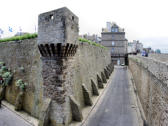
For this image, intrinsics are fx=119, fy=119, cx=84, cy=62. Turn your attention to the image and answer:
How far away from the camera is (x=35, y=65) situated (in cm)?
1105

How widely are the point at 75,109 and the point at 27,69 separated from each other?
6.57 metres

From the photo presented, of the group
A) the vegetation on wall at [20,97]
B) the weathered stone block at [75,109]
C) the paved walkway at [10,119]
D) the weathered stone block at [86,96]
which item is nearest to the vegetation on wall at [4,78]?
the vegetation on wall at [20,97]

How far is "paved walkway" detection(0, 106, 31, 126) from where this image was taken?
985 centimetres

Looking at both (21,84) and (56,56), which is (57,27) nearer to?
(56,56)

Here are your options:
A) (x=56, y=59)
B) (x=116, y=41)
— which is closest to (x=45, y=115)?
(x=56, y=59)

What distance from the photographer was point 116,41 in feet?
157

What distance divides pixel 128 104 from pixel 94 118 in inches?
182

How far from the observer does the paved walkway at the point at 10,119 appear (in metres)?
9.85

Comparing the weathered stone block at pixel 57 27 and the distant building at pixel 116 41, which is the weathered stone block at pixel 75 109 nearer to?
the weathered stone block at pixel 57 27

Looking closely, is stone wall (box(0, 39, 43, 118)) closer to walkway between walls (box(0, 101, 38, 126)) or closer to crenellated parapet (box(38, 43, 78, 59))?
walkway between walls (box(0, 101, 38, 126))

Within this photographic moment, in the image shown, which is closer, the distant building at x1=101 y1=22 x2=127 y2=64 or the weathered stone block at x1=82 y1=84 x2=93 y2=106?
the weathered stone block at x1=82 y1=84 x2=93 y2=106

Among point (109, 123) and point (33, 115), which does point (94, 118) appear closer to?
point (109, 123)

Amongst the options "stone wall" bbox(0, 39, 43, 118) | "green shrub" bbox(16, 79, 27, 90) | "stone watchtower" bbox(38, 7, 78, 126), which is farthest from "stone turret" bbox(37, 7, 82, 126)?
"green shrub" bbox(16, 79, 27, 90)

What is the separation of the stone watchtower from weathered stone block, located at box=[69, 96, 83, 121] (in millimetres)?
688
